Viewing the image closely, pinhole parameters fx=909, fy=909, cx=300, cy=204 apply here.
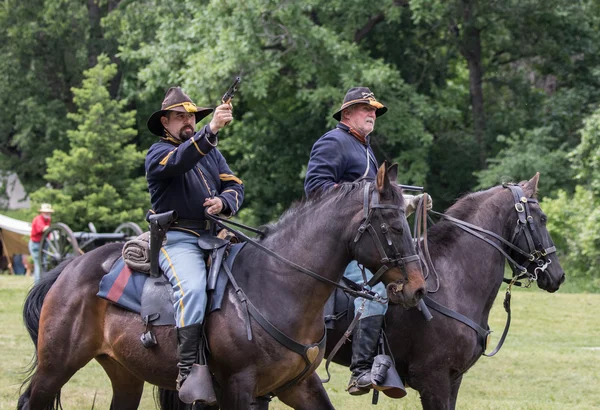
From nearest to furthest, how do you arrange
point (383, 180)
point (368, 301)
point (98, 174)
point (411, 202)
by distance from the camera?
1. point (383, 180)
2. point (411, 202)
3. point (368, 301)
4. point (98, 174)

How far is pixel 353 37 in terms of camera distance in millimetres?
25188

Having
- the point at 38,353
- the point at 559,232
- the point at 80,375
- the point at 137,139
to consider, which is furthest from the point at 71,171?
the point at 38,353

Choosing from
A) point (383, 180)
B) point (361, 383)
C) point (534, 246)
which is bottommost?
point (361, 383)

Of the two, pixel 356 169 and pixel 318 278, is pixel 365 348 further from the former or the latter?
pixel 356 169

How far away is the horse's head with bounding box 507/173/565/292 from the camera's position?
23.1 ft

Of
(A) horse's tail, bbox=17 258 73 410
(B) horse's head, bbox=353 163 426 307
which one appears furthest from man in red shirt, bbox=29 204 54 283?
(B) horse's head, bbox=353 163 426 307

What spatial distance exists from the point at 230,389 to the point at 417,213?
Result: 5.97 feet

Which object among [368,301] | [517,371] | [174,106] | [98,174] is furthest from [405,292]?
[98,174]

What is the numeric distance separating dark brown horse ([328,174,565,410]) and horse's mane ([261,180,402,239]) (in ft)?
Answer: 4.02

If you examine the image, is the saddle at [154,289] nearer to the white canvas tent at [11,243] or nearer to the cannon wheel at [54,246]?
the cannon wheel at [54,246]

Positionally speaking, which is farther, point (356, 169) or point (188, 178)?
point (356, 169)

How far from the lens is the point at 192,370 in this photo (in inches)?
226

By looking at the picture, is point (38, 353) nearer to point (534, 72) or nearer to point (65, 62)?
point (534, 72)

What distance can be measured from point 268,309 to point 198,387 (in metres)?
0.66
